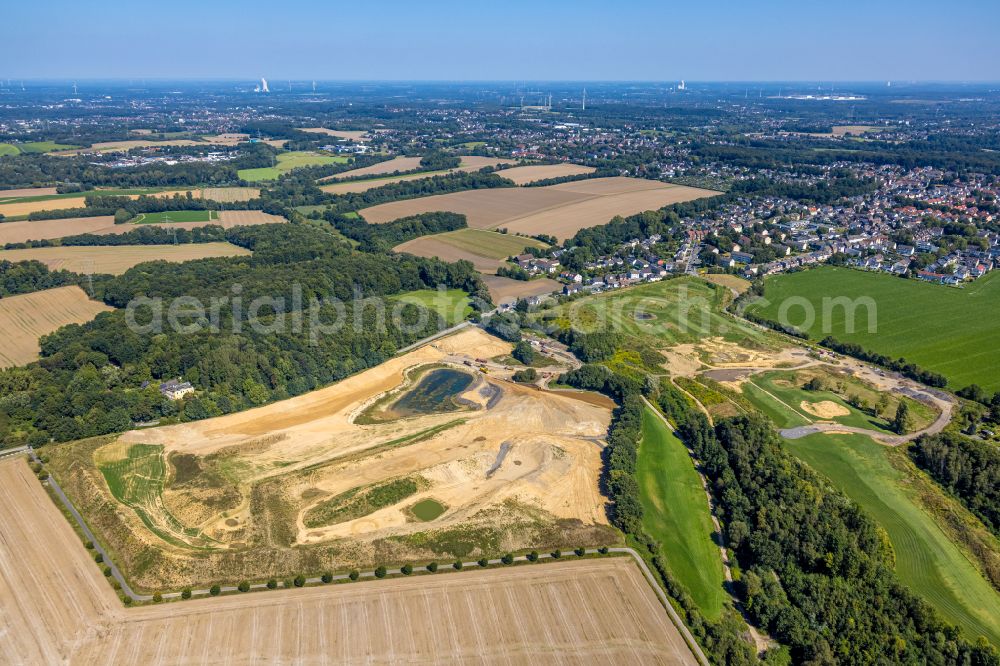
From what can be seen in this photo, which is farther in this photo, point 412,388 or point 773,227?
point 773,227

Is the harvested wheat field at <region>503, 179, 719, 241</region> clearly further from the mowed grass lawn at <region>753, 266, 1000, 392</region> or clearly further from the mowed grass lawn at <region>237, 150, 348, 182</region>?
the mowed grass lawn at <region>237, 150, 348, 182</region>

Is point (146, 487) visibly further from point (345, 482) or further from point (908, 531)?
point (908, 531)

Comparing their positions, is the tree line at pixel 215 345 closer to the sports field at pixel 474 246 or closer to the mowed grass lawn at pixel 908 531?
the sports field at pixel 474 246

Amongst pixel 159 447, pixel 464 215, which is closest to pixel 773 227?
pixel 464 215

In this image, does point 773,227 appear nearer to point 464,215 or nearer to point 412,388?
point 464,215

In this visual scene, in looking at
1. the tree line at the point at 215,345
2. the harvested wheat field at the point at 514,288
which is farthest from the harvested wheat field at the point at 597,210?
the tree line at the point at 215,345
